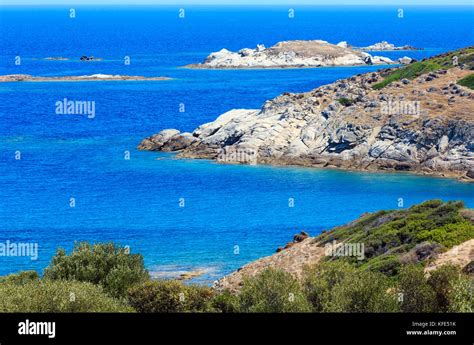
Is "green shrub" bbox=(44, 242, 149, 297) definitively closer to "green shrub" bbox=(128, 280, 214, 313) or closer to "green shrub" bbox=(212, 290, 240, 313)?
"green shrub" bbox=(128, 280, 214, 313)

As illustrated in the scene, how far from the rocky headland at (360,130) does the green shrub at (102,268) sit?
43027 mm

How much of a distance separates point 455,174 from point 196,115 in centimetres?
5057

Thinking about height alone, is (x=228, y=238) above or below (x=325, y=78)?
below

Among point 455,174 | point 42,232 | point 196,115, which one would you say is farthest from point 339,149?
point 196,115

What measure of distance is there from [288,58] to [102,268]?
153806mm

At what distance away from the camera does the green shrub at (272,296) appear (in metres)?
24.9

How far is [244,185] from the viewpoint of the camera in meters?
74.4

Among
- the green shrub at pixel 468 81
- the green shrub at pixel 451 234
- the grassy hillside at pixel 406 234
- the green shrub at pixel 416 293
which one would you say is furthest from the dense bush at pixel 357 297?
the green shrub at pixel 468 81

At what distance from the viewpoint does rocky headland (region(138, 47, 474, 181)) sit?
78.1 meters

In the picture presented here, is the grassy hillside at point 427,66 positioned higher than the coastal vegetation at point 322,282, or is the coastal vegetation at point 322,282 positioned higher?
the grassy hillside at point 427,66

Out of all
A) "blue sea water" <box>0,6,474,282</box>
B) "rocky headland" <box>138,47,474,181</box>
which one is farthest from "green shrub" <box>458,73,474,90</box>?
"blue sea water" <box>0,6,474,282</box>

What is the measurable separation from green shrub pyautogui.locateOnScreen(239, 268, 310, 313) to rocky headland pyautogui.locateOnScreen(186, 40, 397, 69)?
15651 centimetres

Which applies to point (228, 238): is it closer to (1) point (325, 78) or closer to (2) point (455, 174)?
(2) point (455, 174)

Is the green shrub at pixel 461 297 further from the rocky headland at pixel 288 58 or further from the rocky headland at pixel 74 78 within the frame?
the rocky headland at pixel 288 58
